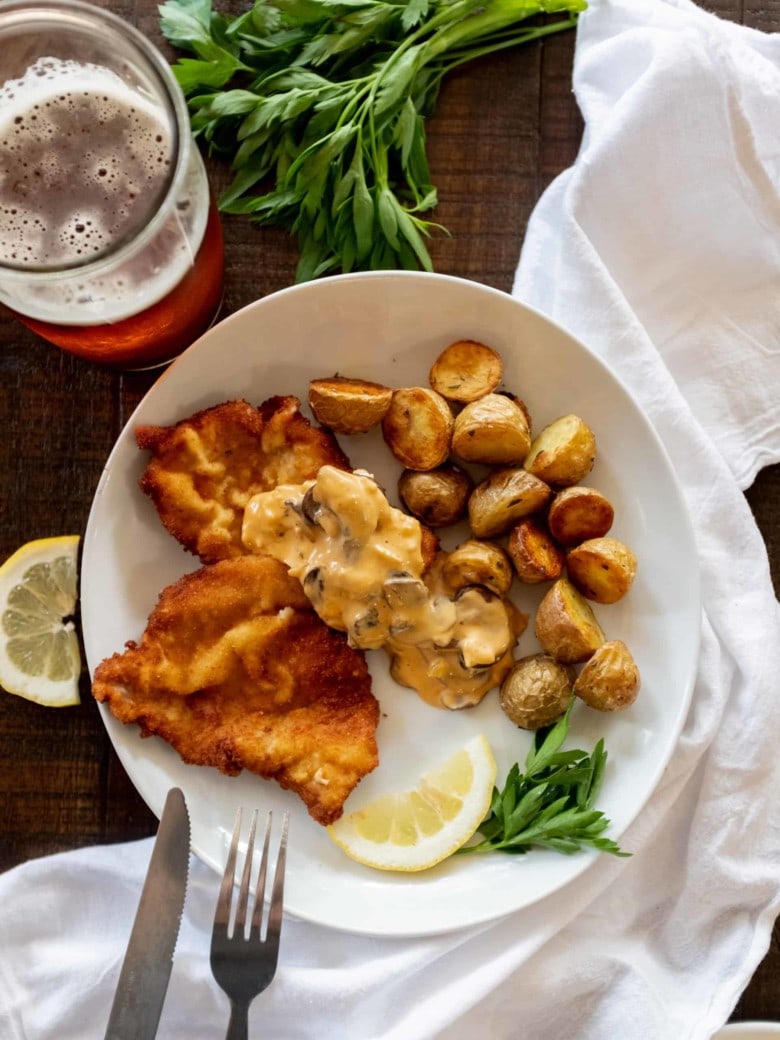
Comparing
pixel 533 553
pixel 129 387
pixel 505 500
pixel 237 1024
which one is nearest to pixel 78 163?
pixel 129 387

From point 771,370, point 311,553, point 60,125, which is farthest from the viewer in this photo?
point 771,370

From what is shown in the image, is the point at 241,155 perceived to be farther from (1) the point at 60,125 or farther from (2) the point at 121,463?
(2) the point at 121,463

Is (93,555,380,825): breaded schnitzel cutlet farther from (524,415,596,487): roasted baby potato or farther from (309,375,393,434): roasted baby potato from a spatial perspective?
(524,415,596,487): roasted baby potato

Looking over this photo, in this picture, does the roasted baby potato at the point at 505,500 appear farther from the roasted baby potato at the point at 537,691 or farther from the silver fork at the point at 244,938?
the silver fork at the point at 244,938

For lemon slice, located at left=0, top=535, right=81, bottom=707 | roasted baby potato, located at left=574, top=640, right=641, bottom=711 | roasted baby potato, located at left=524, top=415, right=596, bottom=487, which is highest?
roasted baby potato, located at left=524, top=415, right=596, bottom=487

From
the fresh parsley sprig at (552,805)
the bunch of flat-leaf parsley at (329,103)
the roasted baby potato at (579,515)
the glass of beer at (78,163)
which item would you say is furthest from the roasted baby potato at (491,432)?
the glass of beer at (78,163)

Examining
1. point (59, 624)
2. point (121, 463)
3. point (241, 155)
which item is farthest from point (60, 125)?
point (59, 624)

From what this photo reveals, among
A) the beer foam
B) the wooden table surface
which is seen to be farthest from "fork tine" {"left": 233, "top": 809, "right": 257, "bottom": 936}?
the beer foam

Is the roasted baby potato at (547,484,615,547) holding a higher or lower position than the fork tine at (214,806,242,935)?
higher
